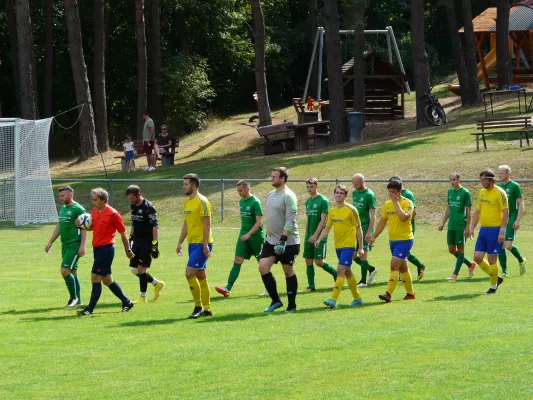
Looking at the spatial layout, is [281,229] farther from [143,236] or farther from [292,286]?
[143,236]

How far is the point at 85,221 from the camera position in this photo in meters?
14.7

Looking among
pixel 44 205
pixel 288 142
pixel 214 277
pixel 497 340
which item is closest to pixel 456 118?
pixel 288 142

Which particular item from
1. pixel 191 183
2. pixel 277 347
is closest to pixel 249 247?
pixel 191 183

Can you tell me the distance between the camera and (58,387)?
1015 cm

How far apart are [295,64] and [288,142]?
81.5ft

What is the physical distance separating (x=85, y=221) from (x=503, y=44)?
1477 inches

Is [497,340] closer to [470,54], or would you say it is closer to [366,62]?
[470,54]

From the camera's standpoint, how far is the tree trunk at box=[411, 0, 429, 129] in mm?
41594

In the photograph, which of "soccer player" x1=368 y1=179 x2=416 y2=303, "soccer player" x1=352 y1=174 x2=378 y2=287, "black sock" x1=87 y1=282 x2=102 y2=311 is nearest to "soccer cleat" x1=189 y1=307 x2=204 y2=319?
"black sock" x1=87 y1=282 x2=102 y2=311

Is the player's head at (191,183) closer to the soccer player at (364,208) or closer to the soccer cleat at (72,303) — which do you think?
the soccer cleat at (72,303)

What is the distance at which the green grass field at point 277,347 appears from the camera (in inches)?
382

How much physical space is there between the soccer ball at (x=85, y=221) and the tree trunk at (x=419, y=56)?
29106 millimetres

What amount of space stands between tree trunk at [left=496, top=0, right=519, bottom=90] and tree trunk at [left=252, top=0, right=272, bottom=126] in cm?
1130

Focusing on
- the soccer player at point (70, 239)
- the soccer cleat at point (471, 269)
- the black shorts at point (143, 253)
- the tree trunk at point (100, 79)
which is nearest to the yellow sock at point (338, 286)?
the black shorts at point (143, 253)
